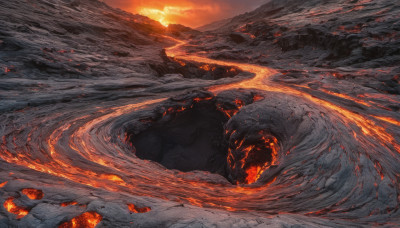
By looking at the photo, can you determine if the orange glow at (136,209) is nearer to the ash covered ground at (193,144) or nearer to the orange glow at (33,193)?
the ash covered ground at (193,144)

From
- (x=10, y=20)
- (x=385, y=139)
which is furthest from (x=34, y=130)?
(x=10, y=20)

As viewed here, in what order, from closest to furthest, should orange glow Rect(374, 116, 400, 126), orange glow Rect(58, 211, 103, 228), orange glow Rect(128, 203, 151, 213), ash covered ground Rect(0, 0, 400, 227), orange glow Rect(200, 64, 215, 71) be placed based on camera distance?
orange glow Rect(58, 211, 103, 228), orange glow Rect(128, 203, 151, 213), ash covered ground Rect(0, 0, 400, 227), orange glow Rect(374, 116, 400, 126), orange glow Rect(200, 64, 215, 71)

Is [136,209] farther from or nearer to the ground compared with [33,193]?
nearer to the ground

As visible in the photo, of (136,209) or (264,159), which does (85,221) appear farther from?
(264,159)

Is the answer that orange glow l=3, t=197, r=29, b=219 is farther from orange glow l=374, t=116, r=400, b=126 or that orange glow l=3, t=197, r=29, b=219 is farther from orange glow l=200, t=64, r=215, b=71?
orange glow l=200, t=64, r=215, b=71

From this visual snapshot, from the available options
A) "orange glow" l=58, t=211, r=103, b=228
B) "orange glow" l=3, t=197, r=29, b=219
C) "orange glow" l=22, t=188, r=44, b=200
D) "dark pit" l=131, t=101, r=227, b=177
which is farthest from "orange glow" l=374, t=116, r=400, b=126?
"orange glow" l=3, t=197, r=29, b=219

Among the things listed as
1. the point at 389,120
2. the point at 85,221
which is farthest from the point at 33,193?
the point at 389,120
